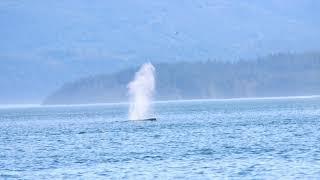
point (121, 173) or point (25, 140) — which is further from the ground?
point (25, 140)

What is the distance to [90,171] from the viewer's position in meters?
72.5

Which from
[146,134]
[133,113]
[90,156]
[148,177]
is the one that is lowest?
[148,177]

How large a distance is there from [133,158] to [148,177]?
16999 mm

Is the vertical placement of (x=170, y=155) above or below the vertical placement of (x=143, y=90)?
below

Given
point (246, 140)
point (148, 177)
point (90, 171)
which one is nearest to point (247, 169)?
point (148, 177)

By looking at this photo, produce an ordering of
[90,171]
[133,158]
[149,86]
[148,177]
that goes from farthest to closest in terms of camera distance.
Result: [149,86] → [133,158] → [90,171] → [148,177]

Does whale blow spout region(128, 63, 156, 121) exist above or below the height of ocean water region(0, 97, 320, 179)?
above

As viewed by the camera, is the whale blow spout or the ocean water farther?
the whale blow spout

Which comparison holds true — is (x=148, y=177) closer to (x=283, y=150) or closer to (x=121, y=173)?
(x=121, y=173)

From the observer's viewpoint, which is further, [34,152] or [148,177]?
[34,152]

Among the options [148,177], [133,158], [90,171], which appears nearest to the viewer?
[148,177]

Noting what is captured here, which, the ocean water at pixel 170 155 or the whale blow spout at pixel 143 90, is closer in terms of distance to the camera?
the ocean water at pixel 170 155

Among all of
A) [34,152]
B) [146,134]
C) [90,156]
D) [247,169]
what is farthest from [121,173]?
[146,134]

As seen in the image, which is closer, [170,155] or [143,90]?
[170,155]
